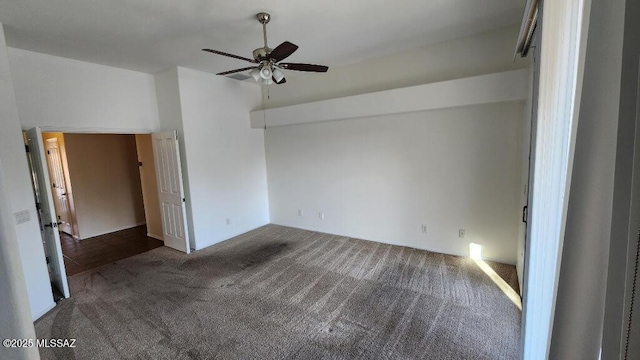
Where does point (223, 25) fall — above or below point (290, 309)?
above

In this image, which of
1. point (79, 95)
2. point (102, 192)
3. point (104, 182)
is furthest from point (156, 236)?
point (79, 95)

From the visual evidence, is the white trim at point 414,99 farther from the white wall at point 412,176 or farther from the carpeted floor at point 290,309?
the carpeted floor at point 290,309

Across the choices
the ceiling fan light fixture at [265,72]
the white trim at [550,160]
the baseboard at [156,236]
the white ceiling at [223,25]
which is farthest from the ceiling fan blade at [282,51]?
the baseboard at [156,236]

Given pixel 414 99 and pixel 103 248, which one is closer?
pixel 414 99

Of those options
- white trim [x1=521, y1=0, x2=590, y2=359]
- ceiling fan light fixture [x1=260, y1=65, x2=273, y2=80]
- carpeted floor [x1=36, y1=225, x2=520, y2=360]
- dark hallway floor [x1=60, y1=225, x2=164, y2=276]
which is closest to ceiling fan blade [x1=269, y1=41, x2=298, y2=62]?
ceiling fan light fixture [x1=260, y1=65, x2=273, y2=80]

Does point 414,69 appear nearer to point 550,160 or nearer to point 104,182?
point 550,160

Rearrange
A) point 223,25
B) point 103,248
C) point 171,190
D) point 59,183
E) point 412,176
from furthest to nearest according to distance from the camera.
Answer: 1. point 59,183
2. point 103,248
3. point 171,190
4. point 412,176
5. point 223,25

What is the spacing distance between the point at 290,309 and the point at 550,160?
8.74 ft

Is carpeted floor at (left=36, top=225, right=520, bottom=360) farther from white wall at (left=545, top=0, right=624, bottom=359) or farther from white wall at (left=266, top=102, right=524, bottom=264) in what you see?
white wall at (left=545, top=0, right=624, bottom=359)

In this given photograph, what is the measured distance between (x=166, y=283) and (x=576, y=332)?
4.10 metres

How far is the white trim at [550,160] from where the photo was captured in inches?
50.3

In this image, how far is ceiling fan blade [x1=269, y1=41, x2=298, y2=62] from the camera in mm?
2320

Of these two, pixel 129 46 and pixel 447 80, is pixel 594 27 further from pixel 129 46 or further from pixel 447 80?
pixel 129 46

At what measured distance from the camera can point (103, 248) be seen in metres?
5.11
